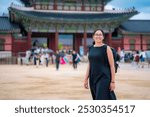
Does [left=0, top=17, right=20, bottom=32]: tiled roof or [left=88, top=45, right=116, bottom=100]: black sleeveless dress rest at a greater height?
[left=0, top=17, right=20, bottom=32]: tiled roof

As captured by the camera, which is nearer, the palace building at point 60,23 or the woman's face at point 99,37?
the woman's face at point 99,37

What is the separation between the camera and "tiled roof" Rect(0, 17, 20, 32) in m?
14.2

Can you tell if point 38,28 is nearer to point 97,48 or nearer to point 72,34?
point 72,34

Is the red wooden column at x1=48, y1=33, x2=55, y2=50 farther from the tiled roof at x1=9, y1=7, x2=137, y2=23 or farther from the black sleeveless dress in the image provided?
the black sleeveless dress

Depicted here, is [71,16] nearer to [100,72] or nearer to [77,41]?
[77,41]

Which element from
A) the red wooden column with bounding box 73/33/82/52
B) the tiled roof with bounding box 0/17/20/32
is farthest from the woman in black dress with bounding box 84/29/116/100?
the tiled roof with bounding box 0/17/20/32

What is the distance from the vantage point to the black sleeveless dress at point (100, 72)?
396cm

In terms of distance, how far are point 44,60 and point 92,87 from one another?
10.8m

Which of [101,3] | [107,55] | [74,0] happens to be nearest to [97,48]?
[107,55]

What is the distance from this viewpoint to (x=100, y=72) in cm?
399

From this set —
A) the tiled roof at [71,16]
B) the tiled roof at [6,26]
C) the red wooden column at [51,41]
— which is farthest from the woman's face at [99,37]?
the tiled roof at [6,26]

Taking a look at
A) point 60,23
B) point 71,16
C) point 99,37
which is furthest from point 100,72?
point 60,23

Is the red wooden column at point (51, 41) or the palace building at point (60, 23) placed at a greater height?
the palace building at point (60, 23)

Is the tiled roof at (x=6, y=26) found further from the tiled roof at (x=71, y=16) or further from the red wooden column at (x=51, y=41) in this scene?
the red wooden column at (x=51, y=41)
